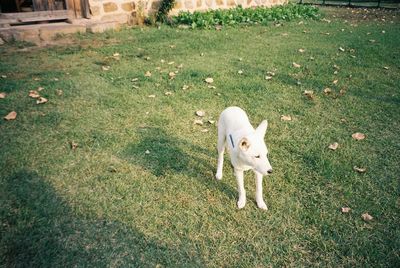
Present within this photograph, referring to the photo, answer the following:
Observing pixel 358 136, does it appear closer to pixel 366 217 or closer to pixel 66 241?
pixel 366 217

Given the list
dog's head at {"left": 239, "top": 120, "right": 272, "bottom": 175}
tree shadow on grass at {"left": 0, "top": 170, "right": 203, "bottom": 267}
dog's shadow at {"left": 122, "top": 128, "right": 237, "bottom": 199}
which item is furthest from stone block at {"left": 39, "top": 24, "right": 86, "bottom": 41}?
dog's head at {"left": 239, "top": 120, "right": 272, "bottom": 175}

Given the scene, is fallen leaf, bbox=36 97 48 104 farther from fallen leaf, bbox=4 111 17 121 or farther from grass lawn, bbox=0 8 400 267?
fallen leaf, bbox=4 111 17 121

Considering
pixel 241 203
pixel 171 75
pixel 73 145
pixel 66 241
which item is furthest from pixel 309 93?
pixel 66 241

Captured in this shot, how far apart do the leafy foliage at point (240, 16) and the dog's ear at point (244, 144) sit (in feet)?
25.2

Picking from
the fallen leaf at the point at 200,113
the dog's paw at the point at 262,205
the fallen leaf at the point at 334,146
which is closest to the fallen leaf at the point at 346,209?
the dog's paw at the point at 262,205

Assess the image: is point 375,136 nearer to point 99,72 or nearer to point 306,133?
point 306,133

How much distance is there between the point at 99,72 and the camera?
5840mm

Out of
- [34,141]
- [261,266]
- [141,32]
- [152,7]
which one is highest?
[152,7]

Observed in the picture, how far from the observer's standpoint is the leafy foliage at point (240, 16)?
9500 millimetres

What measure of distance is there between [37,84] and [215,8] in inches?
302

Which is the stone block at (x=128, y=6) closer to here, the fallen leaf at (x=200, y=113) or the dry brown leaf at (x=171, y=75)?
the dry brown leaf at (x=171, y=75)

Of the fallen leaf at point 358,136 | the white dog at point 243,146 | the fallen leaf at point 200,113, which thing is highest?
the white dog at point 243,146

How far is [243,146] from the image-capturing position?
234cm

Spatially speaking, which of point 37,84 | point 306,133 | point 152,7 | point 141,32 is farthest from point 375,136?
point 152,7
